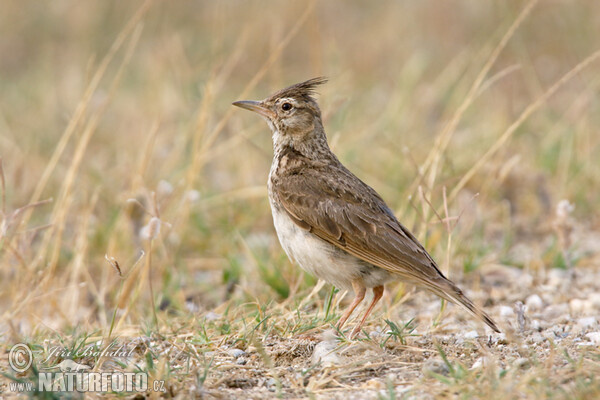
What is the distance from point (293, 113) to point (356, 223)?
0.98 metres

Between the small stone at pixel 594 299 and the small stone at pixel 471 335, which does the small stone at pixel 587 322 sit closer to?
the small stone at pixel 594 299

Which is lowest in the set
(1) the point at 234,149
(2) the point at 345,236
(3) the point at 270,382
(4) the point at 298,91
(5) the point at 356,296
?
(3) the point at 270,382

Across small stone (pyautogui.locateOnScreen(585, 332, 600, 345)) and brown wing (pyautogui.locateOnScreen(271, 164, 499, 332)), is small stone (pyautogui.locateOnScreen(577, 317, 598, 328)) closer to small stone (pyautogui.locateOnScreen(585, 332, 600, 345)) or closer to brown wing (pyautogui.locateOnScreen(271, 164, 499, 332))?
small stone (pyautogui.locateOnScreen(585, 332, 600, 345))

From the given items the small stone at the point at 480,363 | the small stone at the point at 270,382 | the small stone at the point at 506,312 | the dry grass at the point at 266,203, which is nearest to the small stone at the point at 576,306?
the dry grass at the point at 266,203

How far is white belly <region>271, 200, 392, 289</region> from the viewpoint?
4.15 m

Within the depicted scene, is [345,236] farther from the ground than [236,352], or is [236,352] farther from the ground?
[345,236]

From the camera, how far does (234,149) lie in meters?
7.39

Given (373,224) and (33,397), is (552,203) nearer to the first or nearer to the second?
(373,224)

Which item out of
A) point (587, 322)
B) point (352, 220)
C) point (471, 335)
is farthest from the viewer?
point (587, 322)

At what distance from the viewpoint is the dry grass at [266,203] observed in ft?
12.0

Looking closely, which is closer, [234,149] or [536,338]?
[536,338]

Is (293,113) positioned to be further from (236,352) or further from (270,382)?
(270,382)

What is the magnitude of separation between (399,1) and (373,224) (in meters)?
9.12

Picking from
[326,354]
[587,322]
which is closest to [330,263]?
[326,354]
